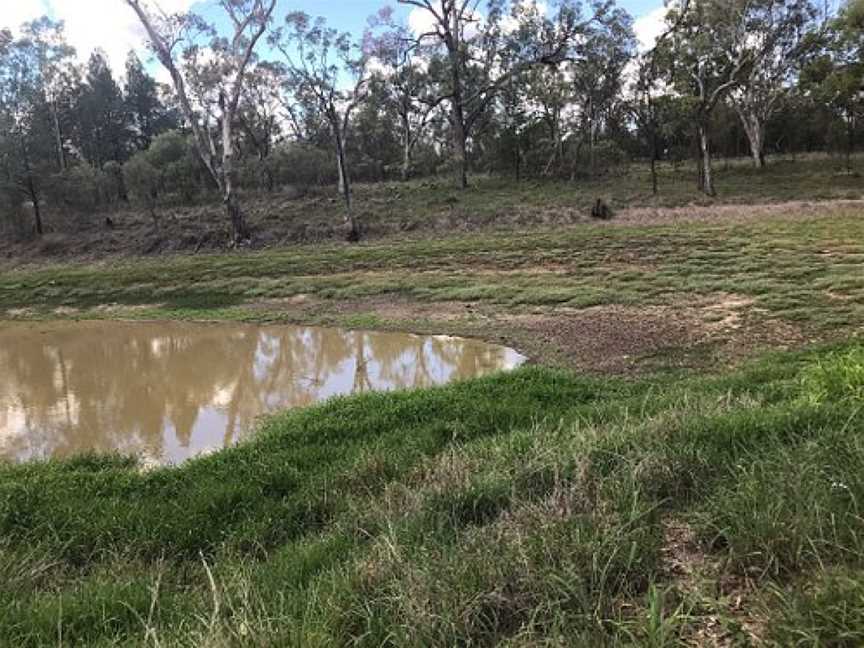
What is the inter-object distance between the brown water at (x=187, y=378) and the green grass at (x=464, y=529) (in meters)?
1.60

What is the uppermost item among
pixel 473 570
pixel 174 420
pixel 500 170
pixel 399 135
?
pixel 399 135

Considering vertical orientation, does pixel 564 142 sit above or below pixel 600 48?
below

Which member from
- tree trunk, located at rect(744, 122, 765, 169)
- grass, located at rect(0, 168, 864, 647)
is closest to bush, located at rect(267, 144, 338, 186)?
tree trunk, located at rect(744, 122, 765, 169)

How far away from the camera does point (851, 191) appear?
2808 cm

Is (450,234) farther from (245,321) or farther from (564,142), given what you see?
(564,142)

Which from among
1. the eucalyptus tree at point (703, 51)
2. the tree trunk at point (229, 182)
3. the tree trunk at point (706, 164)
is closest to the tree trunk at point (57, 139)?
the tree trunk at point (229, 182)

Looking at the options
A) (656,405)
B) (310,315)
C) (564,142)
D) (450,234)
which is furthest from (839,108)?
(656,405)

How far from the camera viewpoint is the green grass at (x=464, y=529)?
9.61ft

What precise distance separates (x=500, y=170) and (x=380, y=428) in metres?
38.9

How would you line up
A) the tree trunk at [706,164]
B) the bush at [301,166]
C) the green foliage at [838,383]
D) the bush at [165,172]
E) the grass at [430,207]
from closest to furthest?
the green foliage at [838,383] → the grass at [430,207] → the tree trunk at [706,164] → the bush at [165,172] → the bush at [301,166]

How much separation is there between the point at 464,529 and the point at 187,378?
348 inches

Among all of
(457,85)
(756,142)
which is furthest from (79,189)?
(756,142)

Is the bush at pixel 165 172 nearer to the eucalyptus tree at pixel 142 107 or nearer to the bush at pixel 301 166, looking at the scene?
the bush at pixel 301 166

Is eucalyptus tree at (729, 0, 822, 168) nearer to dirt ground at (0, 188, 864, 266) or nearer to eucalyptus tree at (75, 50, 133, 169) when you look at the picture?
dirt ground at (0, 188, 864, 266)
